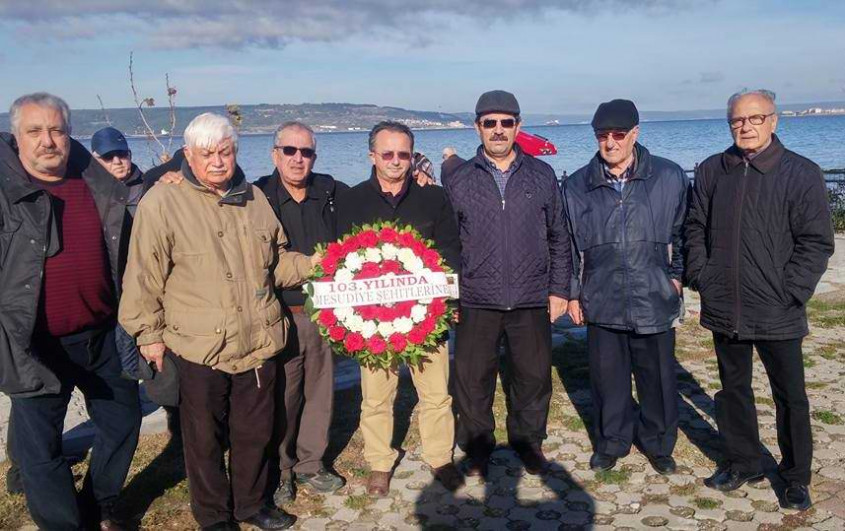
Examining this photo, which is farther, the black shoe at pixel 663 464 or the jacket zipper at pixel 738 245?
the black shoe at pixel 663 464

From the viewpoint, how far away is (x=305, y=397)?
515cm

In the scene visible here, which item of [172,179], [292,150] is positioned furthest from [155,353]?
[292,150]

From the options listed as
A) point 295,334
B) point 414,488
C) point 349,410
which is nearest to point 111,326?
point 295,334

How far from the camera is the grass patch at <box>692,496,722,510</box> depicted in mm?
4684

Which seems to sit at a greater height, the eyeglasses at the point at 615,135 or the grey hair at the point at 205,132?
the grey hair at the point at 205,132

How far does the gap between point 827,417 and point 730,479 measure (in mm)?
1777

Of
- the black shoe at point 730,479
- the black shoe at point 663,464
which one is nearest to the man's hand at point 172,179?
the black shoe at point 663,464

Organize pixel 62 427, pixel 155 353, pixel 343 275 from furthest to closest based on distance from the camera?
pixel 343 275
pixel 62 427
pixel 155 353

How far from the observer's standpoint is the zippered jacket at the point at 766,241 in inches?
172

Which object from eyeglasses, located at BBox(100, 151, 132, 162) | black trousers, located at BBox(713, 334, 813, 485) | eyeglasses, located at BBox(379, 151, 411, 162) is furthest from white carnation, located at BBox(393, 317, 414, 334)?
eyeglasses, located at BBox(100, 151, 132, 162)

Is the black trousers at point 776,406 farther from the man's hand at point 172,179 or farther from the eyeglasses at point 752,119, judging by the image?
the man's hand at point 172,179

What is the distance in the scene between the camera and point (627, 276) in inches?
198

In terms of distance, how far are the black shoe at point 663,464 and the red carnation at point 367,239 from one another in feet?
8.45

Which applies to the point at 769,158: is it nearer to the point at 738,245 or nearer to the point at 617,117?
the point at 738,245
